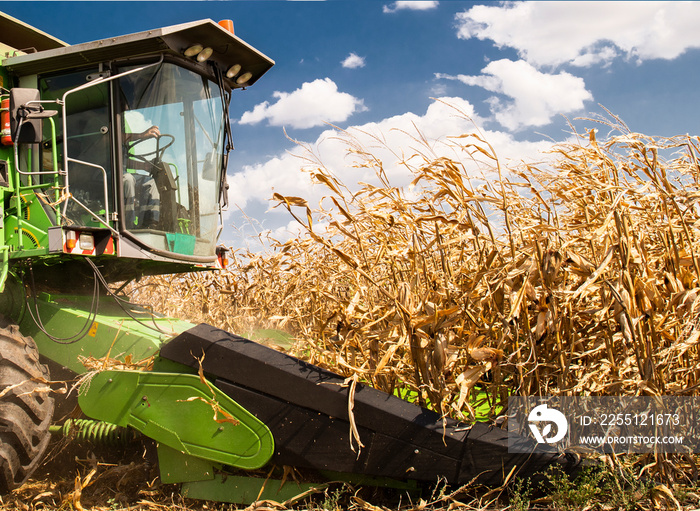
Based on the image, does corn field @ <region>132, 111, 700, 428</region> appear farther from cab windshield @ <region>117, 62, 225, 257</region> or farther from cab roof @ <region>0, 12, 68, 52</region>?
cab roof @ <region>0, 12, 68, 52</region>

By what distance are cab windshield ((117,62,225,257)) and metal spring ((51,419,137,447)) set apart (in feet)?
3.76

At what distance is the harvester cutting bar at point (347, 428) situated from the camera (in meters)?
2.39

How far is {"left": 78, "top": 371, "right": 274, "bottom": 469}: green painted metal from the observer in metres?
2.59

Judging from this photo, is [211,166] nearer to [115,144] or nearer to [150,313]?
[115,144]

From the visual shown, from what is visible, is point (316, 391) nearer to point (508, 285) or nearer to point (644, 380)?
point (508, 285)

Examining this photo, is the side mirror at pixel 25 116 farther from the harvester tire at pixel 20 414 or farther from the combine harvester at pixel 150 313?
the harvester tire at pixel 20 414

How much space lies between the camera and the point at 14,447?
2975 millimetres

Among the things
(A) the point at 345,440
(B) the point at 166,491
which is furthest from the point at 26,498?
(A) the point at 345,440

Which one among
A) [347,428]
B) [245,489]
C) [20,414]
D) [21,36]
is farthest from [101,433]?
[21,36]

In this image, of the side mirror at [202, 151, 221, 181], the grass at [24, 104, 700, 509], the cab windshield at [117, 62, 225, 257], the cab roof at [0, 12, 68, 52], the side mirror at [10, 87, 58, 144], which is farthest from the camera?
the cab roof at [0, 12, 68, 52]

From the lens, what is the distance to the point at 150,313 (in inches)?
152

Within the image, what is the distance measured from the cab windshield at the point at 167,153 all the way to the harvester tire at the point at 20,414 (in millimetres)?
977

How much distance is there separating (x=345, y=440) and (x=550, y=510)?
881mm

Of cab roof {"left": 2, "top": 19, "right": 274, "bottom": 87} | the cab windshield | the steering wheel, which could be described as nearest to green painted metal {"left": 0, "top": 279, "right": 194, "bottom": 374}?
the cab windshield
